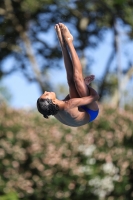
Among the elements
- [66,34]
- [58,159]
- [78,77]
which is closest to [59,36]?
[66,34]

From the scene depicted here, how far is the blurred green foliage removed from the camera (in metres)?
15.7

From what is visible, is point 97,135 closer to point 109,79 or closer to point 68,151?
point 68,151

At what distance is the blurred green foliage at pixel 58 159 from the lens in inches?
619

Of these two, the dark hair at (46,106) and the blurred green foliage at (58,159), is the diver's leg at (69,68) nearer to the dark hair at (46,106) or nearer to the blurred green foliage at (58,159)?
the dark hair at (46,106)

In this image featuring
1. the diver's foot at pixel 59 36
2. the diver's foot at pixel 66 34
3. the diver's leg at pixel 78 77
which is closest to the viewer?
the diver's leg at pixel 78 77

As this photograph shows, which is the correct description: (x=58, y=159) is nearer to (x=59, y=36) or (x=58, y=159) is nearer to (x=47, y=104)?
(x=59, y=36)

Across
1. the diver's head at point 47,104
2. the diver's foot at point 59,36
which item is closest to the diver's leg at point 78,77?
the diver's foot at point 59,36

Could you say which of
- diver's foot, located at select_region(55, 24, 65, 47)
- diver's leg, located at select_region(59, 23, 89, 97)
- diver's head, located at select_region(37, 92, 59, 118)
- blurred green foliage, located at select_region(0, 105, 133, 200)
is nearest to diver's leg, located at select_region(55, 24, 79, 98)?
diver's foot, located at select_region(55, 24, 65, 47)

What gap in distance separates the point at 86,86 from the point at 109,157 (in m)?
8.93

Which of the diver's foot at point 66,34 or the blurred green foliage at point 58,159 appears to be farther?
the blurred green foliage at point 58,159

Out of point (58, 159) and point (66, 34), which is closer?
point (66, 34)

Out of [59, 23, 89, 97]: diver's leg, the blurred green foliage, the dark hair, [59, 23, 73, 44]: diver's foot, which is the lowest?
the dark hair

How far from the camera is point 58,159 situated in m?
15.7

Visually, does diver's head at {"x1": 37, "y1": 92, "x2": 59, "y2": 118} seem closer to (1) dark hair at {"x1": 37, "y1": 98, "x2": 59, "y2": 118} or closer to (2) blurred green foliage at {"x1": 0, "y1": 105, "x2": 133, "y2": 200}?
(1) dark hair at {"x1": 37, "y1": 98, "x2": 59, "y2": 118}
